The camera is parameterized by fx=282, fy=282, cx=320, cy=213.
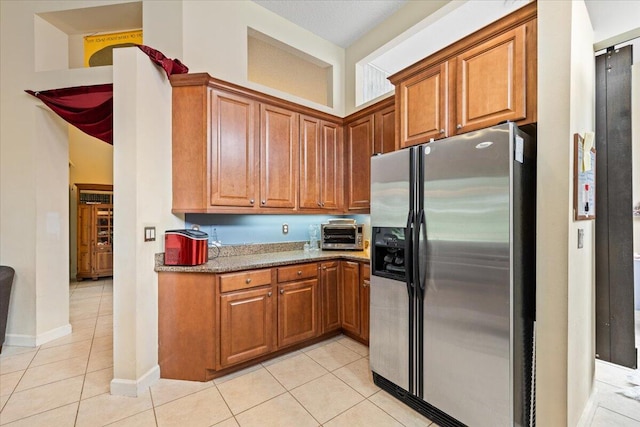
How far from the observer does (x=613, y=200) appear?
2078mm

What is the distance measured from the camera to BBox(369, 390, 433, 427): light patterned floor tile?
1.76 meters

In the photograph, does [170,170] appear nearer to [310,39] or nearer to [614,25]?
[310,39]

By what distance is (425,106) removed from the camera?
2078mm

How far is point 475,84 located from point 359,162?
60.8 inches

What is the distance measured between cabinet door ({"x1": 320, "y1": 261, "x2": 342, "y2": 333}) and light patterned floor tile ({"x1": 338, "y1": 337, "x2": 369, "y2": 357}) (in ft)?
0.49

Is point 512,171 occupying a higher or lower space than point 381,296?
higher

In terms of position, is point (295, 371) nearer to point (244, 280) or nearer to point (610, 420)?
point (244, 280)

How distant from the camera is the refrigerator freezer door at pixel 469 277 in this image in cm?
142

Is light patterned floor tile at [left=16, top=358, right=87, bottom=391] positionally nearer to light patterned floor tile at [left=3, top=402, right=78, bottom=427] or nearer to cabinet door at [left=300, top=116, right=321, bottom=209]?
light patterned floor tile at [left=3, top=402, right=78, bottom=427]

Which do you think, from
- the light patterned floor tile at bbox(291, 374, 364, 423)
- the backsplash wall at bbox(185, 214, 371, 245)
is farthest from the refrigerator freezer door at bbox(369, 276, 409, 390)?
the backsplash wall at bbox(185, 214, 371, 245)

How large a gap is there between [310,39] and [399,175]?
258cm

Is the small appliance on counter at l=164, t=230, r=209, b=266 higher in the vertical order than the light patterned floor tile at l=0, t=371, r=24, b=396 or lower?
higher

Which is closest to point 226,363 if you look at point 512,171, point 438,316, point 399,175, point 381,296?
point 381,296

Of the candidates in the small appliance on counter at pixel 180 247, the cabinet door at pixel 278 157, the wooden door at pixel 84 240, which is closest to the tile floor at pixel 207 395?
the small appliance on counter at pixel 180 247
